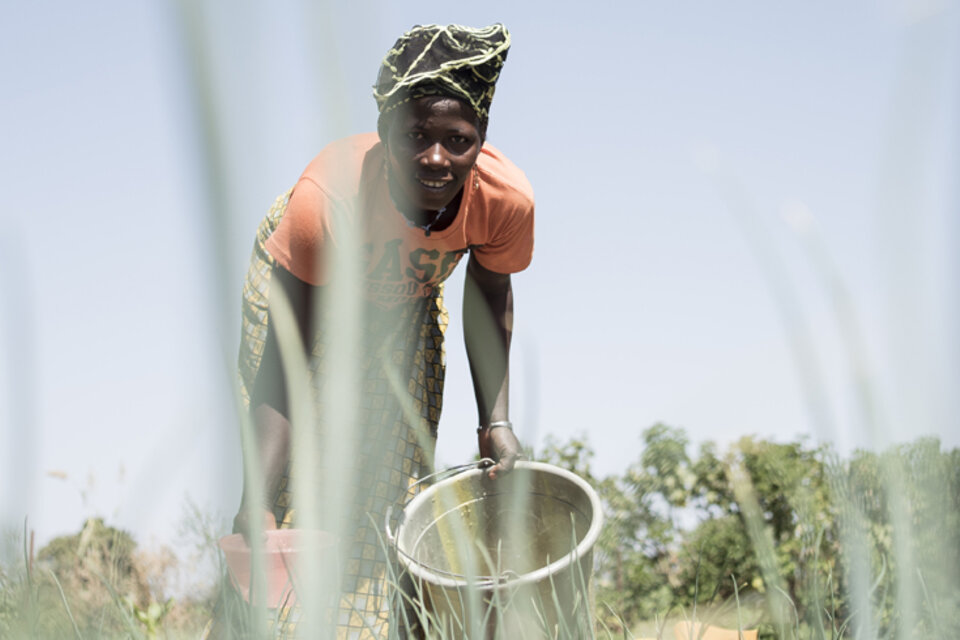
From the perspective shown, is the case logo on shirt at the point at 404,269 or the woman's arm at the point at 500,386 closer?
the case logo on shirt at the point at 404,269

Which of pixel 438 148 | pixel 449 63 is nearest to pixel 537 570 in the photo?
pixel 438 148

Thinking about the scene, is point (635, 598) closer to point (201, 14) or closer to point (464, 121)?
point (464, 121)

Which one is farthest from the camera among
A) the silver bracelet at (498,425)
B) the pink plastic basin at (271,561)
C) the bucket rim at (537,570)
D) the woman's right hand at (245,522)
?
the silver bracelet at (498,425)

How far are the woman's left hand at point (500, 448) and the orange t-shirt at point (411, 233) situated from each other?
0.42 meters

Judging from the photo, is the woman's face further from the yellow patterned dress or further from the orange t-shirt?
the yellow patterned dress

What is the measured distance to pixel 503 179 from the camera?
2123 millimetres

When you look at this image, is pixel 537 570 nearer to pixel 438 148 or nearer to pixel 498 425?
pixel 498 425

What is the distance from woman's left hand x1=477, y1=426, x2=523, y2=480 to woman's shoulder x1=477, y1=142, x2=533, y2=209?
61 centimetres

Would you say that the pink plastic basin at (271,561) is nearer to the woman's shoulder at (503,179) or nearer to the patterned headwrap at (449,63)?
the patterned headwrap at (449,63)

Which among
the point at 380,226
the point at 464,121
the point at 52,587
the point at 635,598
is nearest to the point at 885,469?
the point at 52,587

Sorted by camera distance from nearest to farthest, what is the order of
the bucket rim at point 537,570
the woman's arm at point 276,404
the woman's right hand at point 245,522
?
the woman's right hand at point 245,522 < the bucket rim at point 537,570 < the woman's arm at point 276,404

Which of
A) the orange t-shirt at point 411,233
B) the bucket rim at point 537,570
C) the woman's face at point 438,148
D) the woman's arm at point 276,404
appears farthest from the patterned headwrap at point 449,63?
the bucket rim at point 537,570

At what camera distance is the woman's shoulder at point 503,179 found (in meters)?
2.10

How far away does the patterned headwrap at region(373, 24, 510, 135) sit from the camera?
1687 mm
